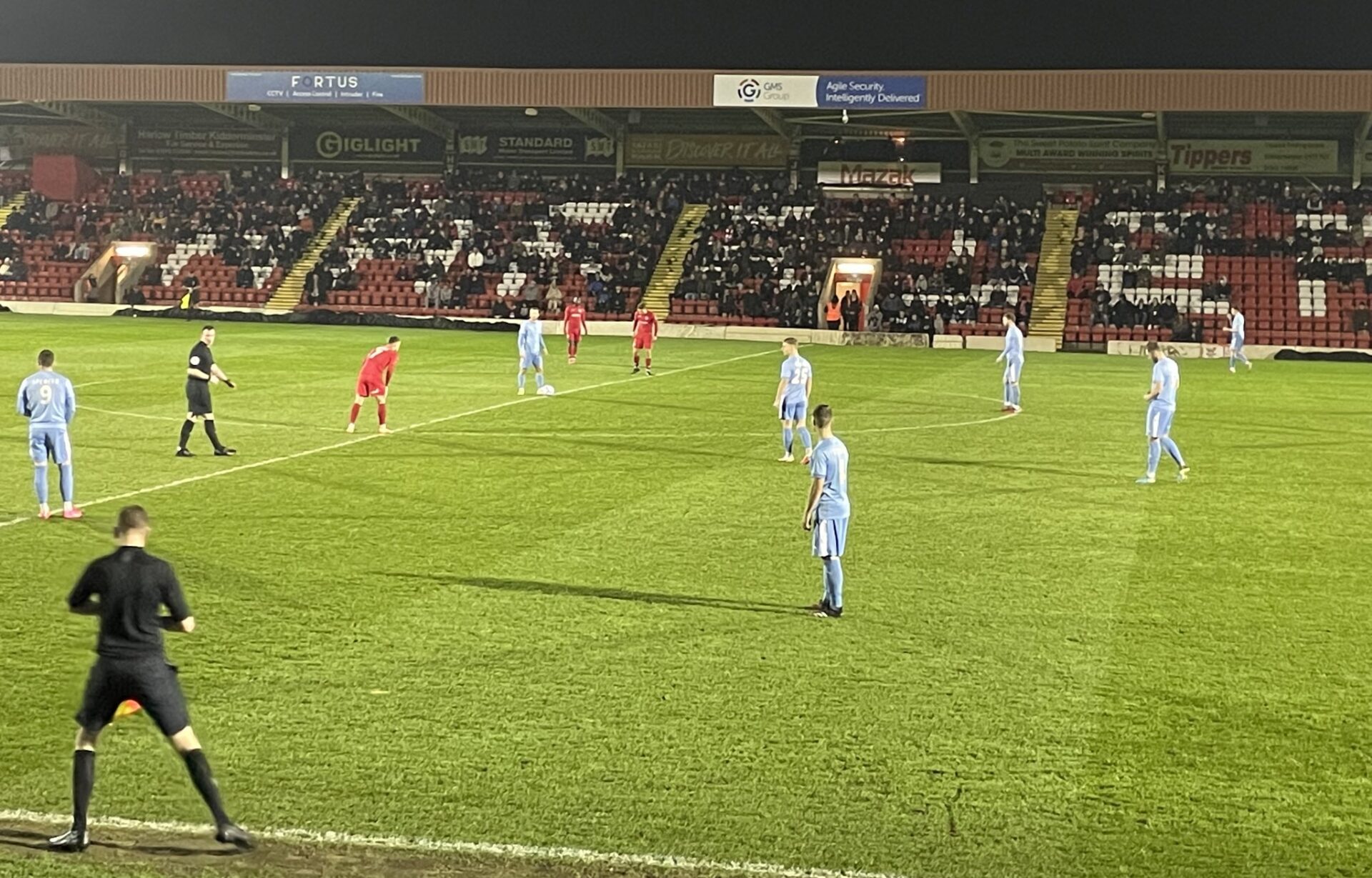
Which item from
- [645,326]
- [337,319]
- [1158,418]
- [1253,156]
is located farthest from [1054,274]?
[1158,418]

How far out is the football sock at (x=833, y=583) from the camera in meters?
13.1

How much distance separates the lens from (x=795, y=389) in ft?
73.3

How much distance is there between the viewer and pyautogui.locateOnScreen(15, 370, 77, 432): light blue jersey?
1652 centimetres

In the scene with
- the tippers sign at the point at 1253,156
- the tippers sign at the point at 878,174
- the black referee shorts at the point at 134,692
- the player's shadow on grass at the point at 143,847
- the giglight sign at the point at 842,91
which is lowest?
the player's shadow on grass at the point at 143,847

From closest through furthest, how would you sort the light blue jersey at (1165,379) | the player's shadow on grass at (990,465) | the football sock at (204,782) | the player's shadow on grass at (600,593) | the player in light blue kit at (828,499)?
the football sock at (204,782), the player in light blue kit at (828,499), the player's shadow on grass at (600,593), the light blue jersey at (1165,379), the player's shadow on grass at (990,465)

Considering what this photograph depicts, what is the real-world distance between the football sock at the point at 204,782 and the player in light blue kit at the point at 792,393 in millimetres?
14554

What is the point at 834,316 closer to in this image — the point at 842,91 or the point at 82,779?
the point at 842,91

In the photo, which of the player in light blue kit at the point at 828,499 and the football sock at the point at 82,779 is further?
the player in light blue kit at the point at 828,499

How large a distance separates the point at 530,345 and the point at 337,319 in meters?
27.1

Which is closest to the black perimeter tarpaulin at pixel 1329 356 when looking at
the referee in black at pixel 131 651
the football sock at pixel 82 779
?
the referee in black at pixel 131 651

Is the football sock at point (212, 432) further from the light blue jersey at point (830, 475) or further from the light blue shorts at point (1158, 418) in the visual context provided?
the light blue shorts at point (1158, 418)

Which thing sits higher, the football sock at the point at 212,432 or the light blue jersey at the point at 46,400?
the light blue jersey at the point at 46,400

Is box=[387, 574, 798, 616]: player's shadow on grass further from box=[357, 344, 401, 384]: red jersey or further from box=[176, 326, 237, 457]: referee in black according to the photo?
box=[357, 344, 401, 384]: red jersey

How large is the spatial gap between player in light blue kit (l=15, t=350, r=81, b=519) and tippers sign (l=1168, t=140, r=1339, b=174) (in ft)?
172
